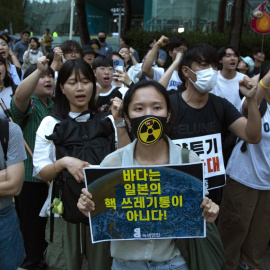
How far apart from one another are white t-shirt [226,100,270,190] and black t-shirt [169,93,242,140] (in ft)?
1.82

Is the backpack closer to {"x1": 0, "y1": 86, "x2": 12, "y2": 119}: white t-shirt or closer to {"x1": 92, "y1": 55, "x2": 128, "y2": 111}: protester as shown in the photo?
{"x1": 0, "y1": 86, "x2": 12, "y2": 119}: white t-shirt

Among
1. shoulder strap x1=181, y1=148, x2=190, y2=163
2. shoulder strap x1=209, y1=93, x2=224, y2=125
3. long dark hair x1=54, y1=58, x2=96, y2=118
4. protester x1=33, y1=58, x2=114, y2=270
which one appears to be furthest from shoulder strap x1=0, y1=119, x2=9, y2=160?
shoulder strap x1=209, y1=93, x2=224, y2=125

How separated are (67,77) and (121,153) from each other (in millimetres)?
914

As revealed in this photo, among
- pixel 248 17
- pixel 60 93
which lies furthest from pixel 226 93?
pixel 248 17

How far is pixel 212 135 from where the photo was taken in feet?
8.96

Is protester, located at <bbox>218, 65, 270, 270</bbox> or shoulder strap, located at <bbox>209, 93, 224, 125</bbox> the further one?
protester, located at <bbox>218, 65, 270, 270</bbox>

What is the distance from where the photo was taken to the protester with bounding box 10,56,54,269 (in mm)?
3238

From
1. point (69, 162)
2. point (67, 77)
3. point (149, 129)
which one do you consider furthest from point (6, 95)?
point (149, 129)

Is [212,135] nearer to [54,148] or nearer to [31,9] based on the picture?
[54,148]

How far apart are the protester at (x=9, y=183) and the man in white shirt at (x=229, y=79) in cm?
277

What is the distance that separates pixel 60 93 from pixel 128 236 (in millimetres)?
1289

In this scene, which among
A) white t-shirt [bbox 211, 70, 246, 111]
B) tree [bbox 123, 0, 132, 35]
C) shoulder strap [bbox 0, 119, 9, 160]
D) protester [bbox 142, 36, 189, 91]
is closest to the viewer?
shoulder strap [bbox 0, 119, 9, 160]

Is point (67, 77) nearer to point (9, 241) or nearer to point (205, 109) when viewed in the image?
point (205, 109)

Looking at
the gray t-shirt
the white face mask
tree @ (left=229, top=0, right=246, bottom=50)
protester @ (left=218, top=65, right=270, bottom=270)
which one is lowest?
protester @ (left=218, top=65, right=270, bottom=270)
